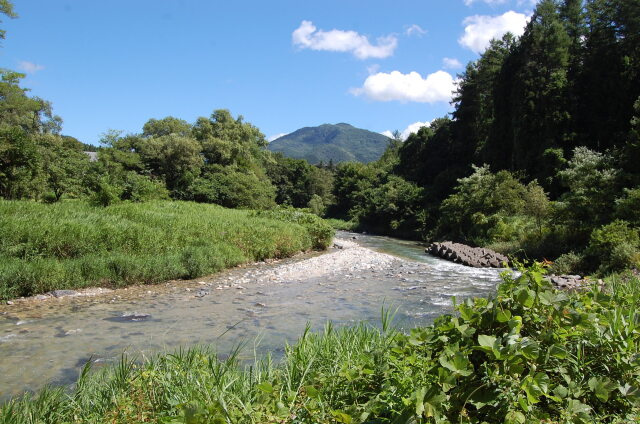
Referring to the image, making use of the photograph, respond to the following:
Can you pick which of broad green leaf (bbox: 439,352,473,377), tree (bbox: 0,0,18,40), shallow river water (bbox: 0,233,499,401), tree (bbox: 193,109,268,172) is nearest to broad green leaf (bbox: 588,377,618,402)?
broad green leaf (bbox: 439,352,473,377)

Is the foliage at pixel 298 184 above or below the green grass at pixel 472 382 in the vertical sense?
above

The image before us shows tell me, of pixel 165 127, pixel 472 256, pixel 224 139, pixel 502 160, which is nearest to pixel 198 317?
pixel 472 256

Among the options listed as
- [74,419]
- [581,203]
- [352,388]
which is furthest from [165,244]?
[581,203]

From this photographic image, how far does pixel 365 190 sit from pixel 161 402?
53.6 m

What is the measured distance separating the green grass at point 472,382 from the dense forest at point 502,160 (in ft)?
39.4

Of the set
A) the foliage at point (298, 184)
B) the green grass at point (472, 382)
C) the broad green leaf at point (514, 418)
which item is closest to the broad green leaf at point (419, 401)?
the green grass at point (472, 382)

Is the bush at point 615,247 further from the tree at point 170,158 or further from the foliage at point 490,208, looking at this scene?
the tree at point 170,158

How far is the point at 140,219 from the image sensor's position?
1691cm

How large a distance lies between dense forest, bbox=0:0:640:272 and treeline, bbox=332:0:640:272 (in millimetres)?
92

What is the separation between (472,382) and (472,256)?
1904 centimetres

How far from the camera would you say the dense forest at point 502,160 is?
18500mm

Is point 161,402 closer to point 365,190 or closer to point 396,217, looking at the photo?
point 396,217

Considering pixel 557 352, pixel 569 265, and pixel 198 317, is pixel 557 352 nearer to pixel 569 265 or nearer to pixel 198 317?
pixel 198 317

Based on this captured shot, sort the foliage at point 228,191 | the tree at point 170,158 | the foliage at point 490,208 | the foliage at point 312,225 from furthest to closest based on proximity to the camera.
→ the tree at point 170,158 < the foliage at point 228,191 < the foliage at point 312,225 < the foliage at point 490,208
